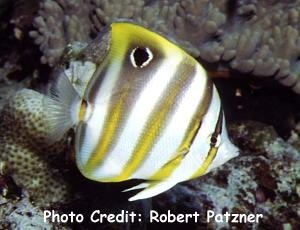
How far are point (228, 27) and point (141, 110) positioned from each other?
242 cm

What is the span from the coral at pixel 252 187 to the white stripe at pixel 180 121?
1.50m

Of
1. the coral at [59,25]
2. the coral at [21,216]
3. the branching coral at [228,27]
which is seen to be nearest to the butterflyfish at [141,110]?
the coral at [21,216]

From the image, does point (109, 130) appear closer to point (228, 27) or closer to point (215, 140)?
point (215, 140)

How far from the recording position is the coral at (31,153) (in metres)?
2.78

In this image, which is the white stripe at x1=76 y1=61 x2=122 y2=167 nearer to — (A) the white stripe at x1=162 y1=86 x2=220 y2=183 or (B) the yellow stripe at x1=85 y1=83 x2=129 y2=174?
(B) the yellow stripe at x1=85 y1=83 x2=129 y2=174

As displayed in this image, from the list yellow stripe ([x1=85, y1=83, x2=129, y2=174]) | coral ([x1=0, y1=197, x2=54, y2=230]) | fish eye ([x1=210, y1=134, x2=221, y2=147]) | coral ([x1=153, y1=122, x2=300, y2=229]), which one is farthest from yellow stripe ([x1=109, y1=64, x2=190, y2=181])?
coral ([x1=153, y1=122, x2=300, y2=229])

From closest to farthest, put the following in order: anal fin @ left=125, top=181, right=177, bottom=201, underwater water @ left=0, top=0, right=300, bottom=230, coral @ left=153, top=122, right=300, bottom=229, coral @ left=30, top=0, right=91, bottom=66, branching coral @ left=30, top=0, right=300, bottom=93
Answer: anal fin @ left=125, top=181, right=177, bottom=201 → underwater water @ left=0, top=0, right=300, bottom=230 → coral @ left=153, top=122, right=300, bottom=229 → branching coral @ left=30, top=0, right=300, bottom=93 → coral @ left=30, top=0, right=91, bottom=66

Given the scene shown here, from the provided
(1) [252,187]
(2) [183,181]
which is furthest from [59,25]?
(1) [252,187]

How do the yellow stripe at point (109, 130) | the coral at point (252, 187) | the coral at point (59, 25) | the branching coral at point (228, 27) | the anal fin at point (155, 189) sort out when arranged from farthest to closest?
the coral at point (59, 25) → the branching coral at point (228, 27) → the coral at point (252, 187) → the anal fin at point (155, 189) → the yellow stripe at point (109, 130)

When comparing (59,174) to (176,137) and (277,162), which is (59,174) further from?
(277,162)

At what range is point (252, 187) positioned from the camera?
345 centimetres

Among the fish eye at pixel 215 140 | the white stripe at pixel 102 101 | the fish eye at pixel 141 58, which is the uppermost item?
the fish eye at pixel 141 58

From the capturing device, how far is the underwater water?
2719mm

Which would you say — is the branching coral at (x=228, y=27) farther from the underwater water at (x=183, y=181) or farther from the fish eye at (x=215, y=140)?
the fish eye at (x=215, y=140)
